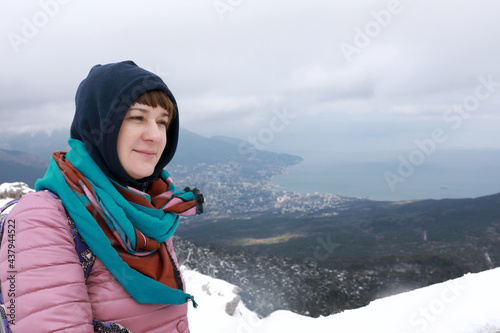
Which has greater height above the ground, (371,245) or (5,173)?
(371,245)

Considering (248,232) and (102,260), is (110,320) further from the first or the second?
(248,232)

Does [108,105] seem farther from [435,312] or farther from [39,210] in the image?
[435,312]

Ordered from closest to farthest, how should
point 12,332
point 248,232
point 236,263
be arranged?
1. point 12,332
2. point 236,263
3. point 248,232

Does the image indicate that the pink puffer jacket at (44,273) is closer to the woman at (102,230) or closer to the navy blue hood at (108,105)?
the woman at (102,230)

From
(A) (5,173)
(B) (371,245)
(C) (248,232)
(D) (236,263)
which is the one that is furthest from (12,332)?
(A) (5,173)

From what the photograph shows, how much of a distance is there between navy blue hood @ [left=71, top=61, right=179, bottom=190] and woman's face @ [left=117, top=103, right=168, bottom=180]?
0.12ft

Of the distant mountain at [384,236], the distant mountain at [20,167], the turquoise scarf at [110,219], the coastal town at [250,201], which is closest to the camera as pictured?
the turquoise scarf at [110,219]

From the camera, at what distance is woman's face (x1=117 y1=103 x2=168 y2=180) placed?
1268 mm

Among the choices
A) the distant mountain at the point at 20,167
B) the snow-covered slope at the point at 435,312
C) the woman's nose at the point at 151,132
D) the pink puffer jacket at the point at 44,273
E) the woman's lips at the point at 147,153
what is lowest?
the distant mountain at the point at 20,167

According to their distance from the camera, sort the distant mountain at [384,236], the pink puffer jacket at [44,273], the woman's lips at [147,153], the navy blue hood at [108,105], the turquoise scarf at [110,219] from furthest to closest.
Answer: the distant mountain at [384,236], the woman's lips at [147,153], the navy blue hood at [108,105], the turquoise scarf at [110,219], the pink puffer jacket at [44,273]

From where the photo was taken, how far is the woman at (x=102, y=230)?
95cm

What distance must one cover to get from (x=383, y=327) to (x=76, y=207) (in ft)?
10.9

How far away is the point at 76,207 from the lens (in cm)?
109

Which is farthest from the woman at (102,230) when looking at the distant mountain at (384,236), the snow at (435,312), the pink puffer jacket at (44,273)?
the distant mountain at (384,236)
